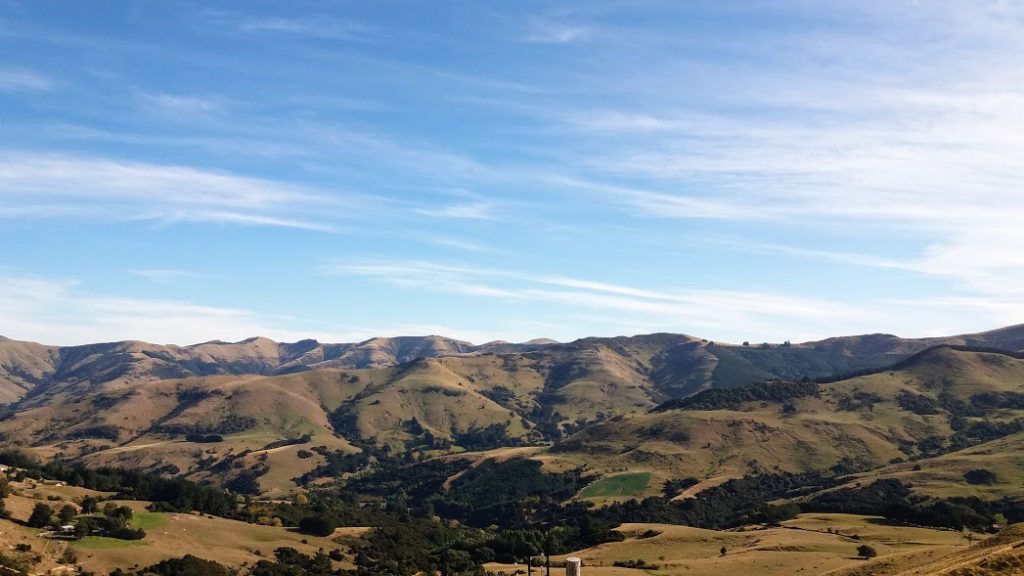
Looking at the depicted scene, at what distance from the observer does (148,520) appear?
146000 millimetres

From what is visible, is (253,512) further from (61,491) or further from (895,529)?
(895,529)

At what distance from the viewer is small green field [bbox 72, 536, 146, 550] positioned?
120463 mm

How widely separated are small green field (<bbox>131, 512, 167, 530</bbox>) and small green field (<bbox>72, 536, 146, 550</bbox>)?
35.1ft

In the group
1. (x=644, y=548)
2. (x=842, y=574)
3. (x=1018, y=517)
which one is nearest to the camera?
(x=842, y=574)

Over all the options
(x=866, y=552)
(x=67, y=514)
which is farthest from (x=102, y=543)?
(x=866, y=552)

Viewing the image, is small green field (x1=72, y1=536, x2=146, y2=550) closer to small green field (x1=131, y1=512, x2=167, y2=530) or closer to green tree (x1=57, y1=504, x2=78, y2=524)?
green tree (x1=57, y1=504, x2=78, y2=524)

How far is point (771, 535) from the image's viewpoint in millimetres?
141000

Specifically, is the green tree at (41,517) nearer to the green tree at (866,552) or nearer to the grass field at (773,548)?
the grass field at (773,548)

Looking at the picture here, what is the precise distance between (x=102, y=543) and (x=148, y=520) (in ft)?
75.3

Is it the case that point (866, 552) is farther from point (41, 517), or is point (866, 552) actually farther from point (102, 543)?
point (41, 517)

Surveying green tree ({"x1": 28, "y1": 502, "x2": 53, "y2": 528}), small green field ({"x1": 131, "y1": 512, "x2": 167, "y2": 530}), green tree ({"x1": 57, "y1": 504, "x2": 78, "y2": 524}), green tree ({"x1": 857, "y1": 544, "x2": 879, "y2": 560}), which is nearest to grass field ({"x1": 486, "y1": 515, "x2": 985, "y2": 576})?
green tree ({"x1": 857, "y1": 544, "x2": 879, "y2": 560})

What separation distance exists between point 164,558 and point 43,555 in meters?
18.2

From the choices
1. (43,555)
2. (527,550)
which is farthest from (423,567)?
(43,555)

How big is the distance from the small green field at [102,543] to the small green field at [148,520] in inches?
422
